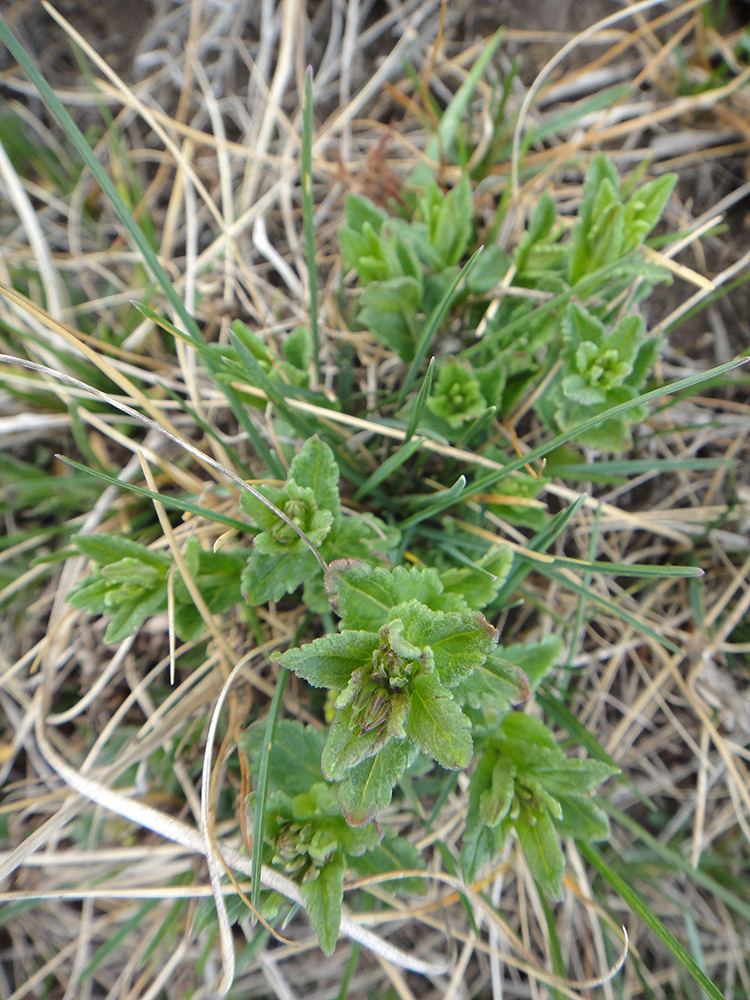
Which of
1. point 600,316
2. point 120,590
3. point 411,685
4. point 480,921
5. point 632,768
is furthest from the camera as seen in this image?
point 632,768

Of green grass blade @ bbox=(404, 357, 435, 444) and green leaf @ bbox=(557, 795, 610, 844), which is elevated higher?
green grass blade @ bbox=(404, 357, 435, 444)

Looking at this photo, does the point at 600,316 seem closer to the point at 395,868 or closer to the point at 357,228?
the point at 357,228

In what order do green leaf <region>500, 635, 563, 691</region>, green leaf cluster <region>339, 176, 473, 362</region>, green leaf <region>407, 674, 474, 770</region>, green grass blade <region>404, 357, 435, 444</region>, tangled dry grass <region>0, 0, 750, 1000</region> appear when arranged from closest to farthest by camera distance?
green leaf <region>407, 674, 474, 770</region> < green grass blade <region>404, 357, 435, 444</region> < green leaf <region>500, 635, 563, 691</region> < green leaf cluster <region>339, 176, 473, 362</region> < tangled dry grass <region>0, 0, 750, 1000</region>

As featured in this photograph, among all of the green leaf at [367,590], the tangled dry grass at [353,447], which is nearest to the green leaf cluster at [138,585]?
the tangled dry grass at [353,447]

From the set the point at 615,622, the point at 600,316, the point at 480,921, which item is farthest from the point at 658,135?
the point at 480,921

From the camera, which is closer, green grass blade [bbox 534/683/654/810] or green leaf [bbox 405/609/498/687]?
green leaf [bbox 405/609/498/687]

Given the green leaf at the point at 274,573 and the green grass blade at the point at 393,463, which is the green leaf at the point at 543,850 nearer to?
the green leaf at the point at 274,573

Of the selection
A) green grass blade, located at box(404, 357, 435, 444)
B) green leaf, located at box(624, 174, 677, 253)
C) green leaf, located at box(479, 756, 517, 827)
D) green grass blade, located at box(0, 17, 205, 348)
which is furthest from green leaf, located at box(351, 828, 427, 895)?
green leaf, located at box(624, 174, 677, 253)

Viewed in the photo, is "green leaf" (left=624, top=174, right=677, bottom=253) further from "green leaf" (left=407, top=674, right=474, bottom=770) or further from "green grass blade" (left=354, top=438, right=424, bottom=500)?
"green leaf" (left=407, top=674, right=474, bottom=770)
